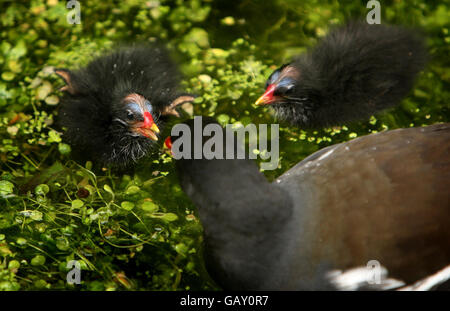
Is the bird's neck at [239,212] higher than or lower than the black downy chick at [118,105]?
lower

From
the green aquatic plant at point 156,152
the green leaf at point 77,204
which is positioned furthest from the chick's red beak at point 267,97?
the green leaf at point 77,204

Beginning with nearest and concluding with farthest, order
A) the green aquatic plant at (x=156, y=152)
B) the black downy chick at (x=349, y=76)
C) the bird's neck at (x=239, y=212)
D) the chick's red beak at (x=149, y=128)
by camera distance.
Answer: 1. the bird's neck at (x=239, y=212)
2. the green aquatic plant at (x=156, y=152)
3. the chick's red beak at (x=149, y=128)
4. the black downy chick at (x=349, y=76)

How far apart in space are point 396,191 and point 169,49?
2.13 metres

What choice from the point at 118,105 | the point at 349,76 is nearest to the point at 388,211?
the point at 349,76

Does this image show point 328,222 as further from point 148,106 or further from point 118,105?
point 118,105

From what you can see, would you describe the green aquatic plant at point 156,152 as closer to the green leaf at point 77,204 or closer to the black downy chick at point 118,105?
the green leaf at point 77,204

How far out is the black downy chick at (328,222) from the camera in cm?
243

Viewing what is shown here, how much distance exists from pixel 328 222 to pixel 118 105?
4.87ft

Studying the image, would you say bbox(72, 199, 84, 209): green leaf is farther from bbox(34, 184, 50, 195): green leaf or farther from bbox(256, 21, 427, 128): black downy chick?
bbox(256, 21, 427, 128): black downy chick

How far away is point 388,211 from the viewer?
2459 mm

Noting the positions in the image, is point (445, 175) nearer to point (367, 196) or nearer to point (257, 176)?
point (367, 196)

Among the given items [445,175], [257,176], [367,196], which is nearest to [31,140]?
[257,176]

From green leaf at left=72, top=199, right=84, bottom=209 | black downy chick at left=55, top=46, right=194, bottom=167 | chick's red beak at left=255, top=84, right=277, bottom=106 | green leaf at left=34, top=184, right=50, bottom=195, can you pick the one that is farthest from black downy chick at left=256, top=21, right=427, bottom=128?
green leaf at left=34, top=184, right=50, bottom=195

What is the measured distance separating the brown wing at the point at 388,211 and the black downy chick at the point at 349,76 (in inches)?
39.1
